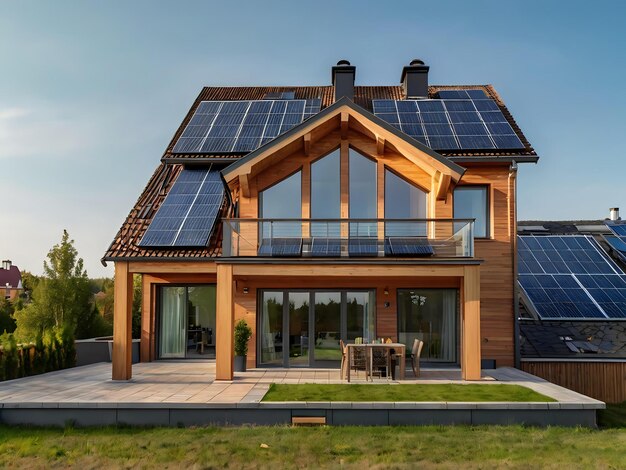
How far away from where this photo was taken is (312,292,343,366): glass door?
50.6 feet

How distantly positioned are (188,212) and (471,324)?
8.60 meters

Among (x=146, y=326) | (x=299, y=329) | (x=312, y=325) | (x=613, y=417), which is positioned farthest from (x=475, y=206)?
(x=146, y=326)

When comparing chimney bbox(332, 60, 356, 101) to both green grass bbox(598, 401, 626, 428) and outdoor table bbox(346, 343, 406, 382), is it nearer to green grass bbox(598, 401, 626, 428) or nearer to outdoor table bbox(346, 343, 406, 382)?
outdoor table bbox(346, 343, 406, 382)

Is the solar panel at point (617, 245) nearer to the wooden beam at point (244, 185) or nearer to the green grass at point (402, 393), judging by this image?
the green grass at point (402, 393)

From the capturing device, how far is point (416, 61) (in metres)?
20.9

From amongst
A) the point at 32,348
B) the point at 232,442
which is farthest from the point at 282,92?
the point at 232,442

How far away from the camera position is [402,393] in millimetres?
11141

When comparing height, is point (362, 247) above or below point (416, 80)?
below

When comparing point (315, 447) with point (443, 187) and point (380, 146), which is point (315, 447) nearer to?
point (443, 187)

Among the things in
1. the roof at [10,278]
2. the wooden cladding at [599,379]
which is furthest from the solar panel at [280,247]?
the roof at [10,278]

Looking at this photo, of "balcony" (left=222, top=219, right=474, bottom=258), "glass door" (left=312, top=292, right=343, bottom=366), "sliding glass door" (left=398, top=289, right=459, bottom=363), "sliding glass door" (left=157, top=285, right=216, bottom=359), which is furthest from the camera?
"sliding glass door" (left=157, top=285, right=216, bottom=359)

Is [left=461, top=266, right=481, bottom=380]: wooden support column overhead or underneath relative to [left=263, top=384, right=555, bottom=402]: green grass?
overhead

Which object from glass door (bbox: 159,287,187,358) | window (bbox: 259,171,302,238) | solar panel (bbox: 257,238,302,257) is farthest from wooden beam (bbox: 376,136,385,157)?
glass door (bbox: 159,287,187,358)

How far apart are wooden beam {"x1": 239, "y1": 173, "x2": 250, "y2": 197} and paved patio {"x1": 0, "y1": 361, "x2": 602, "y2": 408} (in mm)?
5066
